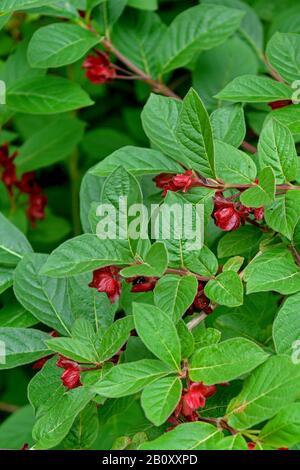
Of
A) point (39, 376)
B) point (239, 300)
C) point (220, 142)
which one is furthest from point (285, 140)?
point (39, 376)

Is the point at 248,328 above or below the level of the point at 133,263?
below

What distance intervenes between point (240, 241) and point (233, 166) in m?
0.14

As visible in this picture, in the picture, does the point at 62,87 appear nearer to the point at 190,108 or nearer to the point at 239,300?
the point at 190,108

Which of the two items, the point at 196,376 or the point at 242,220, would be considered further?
the point at 242,220

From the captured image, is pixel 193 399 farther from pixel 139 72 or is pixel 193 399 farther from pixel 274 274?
pixel 139 72

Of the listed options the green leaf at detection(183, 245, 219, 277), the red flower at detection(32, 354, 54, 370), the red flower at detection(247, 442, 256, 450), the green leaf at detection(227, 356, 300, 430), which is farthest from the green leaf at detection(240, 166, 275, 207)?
the red flower at detection(32, 354, 54, 370)

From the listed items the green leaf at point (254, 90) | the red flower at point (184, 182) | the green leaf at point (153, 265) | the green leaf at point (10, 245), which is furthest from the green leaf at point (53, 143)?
the green leaf at point (153, 265)

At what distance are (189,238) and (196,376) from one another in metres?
0.19

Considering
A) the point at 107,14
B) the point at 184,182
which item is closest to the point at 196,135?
the point at 184,182

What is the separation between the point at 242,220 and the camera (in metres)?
1.18

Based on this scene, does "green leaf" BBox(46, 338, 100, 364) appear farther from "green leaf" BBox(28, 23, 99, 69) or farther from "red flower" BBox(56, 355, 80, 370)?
"green leaf" BBox(28, 23, 99, 69)

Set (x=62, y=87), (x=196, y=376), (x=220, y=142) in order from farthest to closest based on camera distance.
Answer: (x=62, y=87) < (x=220, y=142) < (x=196, y=376)

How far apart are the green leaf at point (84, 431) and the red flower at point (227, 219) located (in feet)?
1.13

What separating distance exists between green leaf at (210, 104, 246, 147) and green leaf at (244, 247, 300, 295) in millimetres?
218
